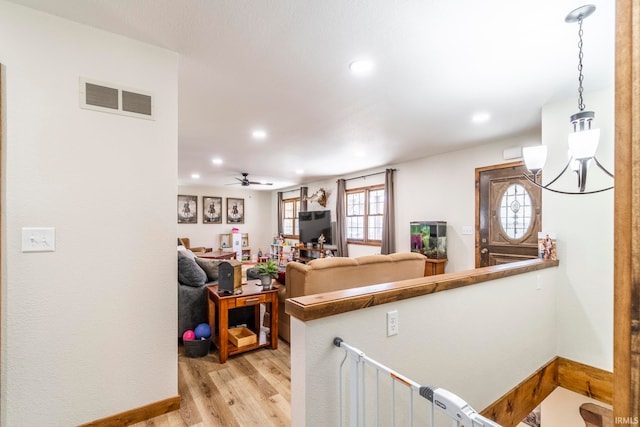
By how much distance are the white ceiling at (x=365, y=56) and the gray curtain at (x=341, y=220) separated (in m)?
3.11

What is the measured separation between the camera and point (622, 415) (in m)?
0.37

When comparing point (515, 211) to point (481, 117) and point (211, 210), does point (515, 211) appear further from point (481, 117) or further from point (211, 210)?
point (211, 210)

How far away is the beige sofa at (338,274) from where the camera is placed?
266 cm

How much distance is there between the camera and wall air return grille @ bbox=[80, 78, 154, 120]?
5.74 feet

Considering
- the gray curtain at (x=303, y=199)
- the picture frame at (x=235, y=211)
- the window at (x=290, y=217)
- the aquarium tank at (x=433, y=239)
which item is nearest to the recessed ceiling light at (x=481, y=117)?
the aquarium tank at (x=433, y=239)

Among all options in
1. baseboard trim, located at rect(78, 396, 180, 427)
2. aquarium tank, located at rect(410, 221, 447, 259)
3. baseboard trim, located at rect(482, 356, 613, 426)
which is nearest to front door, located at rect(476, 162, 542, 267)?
aquarium tank, located at rect(410, 221, 447, 259)

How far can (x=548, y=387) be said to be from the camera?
267cm

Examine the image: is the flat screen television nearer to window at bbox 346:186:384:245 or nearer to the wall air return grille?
window at bbox 346:186:384:245

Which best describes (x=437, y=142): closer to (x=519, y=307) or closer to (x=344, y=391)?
(x=519, y=307)

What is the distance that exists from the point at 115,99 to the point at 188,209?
23.7 ft

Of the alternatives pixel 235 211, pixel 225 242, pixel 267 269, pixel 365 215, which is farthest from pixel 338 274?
pixel 235 211

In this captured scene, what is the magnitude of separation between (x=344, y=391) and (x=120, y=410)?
1509 millimetres

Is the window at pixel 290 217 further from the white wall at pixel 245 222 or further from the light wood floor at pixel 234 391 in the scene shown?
the light wood floor at pixel 234 391

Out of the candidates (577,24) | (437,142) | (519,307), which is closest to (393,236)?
(437,142)
